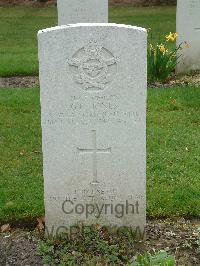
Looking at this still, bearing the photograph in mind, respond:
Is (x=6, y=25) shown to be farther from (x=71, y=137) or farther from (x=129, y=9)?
(x=71, y=137)

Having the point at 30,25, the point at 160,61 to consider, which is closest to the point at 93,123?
Answer: the point at 160,61

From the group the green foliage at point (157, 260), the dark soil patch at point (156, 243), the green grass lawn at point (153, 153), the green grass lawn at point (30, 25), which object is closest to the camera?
the green foliage at point (157, 260)

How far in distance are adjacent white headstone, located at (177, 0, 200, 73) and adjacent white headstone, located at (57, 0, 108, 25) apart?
138 cm

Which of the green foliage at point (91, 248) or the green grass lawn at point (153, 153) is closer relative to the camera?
the green foliage at point (91, 248)

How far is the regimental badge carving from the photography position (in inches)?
159

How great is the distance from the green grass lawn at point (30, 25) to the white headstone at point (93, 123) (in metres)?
6.20

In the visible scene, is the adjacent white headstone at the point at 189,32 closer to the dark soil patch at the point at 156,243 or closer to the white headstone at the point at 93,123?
the dark soil patch at the point at 156,243

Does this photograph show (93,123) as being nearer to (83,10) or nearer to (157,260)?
(157,260)

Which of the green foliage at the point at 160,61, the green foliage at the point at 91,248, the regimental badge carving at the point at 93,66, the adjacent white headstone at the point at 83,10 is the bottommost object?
the green foliage at the point at 91,248

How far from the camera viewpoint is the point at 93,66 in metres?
4.10

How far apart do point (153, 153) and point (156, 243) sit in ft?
6.37

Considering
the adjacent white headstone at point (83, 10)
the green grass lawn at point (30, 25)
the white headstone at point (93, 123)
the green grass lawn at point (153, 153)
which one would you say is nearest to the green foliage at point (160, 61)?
the green grass lawn at point (153, 153)

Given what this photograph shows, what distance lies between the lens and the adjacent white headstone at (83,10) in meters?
10.1

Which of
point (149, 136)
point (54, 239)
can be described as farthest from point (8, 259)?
point (149, 136)
